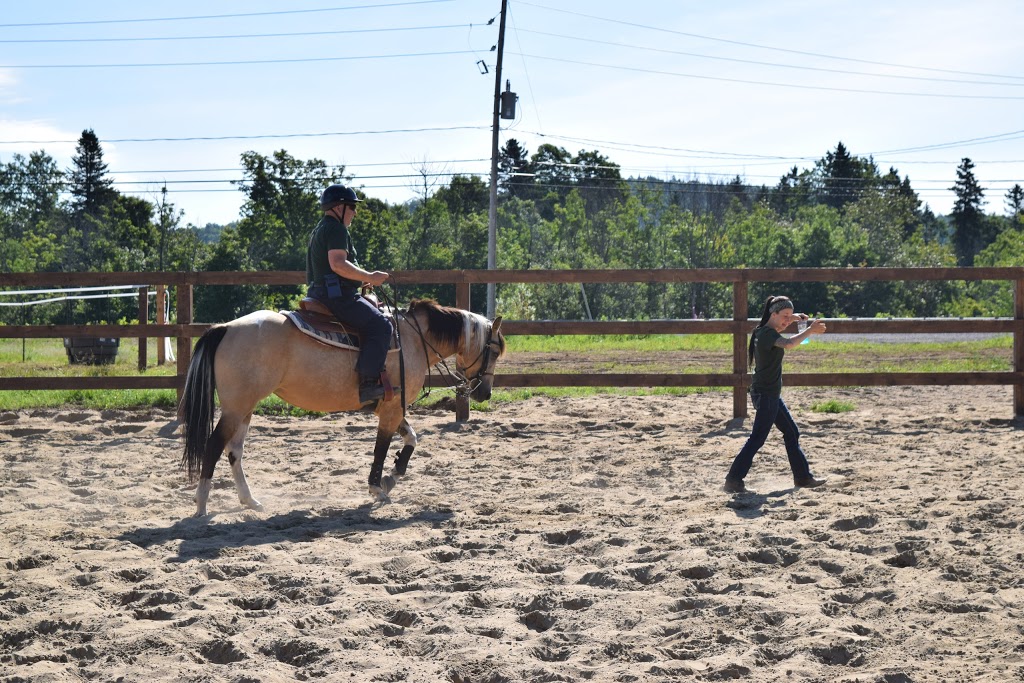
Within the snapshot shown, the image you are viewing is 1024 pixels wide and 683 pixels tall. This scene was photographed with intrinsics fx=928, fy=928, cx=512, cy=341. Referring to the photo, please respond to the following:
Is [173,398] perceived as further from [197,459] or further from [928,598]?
[928,598]

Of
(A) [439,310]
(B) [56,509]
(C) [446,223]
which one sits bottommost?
(B) [56,509]

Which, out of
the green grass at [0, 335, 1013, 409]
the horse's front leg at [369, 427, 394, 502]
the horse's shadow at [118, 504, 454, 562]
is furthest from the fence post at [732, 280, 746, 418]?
the horse's shadow at [118, 504, 454, 562]

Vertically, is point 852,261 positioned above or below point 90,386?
above

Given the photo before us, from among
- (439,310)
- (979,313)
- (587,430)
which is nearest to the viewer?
(439,310)

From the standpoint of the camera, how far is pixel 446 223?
128ft

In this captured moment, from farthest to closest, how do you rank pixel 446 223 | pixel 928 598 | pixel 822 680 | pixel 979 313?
1. pixel 446 223
2. pixel 979 313
3. pixel 928 598
4. pixel 822 680

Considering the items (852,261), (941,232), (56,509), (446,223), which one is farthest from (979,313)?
(941,232)

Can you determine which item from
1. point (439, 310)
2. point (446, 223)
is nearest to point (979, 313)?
point (446, 223)

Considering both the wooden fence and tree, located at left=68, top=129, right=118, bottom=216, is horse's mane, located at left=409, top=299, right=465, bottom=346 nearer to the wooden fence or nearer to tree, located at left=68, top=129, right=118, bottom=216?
the wooden fence

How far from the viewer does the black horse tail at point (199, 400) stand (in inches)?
235

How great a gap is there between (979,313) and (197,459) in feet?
111

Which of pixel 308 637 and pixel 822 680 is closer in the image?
pixel 822 680

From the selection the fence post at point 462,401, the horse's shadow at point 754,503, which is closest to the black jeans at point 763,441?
the horse's shadow at point 754,503

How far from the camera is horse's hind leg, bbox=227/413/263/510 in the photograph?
6117mm
